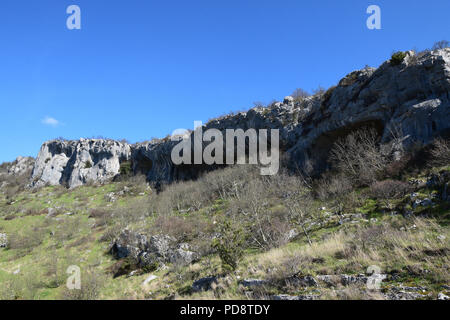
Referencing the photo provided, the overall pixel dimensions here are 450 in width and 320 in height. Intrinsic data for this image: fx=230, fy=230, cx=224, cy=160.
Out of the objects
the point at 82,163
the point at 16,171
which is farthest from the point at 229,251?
the point at 16,171

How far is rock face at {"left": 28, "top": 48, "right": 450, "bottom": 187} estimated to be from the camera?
68.8 feet

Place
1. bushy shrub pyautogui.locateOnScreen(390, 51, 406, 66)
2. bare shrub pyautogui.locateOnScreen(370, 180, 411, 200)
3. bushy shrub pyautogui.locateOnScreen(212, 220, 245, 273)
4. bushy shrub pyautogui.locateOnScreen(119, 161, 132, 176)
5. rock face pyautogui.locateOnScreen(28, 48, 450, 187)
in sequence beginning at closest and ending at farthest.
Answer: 1. bushy shrub pyautogui.locateOnScreen(212, 220, 245, 273)
2. bare shrub pyautogui.locateOnScreen(370, 180, 411, 200)
3. rock face pyautogui.locateOnScreen(28, 48, 450, 187)
4. bushy shrub pyautogui.locateOnScreen(390, 51, 406, 66)
5. bushy shrub pyautogui.locateOnScreen(119, 161, 132, 176)

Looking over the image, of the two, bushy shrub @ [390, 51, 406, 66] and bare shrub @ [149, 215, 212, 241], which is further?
bare shrub @ [149, 215, 212, 241]

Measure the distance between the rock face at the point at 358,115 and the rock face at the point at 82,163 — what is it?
43.9ft

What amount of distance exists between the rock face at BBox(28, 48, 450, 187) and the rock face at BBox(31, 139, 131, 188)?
13.4m

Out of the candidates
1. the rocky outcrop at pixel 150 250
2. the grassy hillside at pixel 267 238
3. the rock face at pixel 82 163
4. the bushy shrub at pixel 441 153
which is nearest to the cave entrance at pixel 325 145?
the grassy hillside at pixel 267 238

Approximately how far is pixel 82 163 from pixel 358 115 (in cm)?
7083

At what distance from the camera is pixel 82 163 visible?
6781cm

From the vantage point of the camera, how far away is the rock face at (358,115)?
21.0 metres

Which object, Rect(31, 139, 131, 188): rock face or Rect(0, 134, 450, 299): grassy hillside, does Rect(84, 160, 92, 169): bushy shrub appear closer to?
Rect(31, 139, 131, 188): rock face

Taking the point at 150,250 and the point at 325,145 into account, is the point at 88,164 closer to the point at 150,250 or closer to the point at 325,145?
the point at 150,250

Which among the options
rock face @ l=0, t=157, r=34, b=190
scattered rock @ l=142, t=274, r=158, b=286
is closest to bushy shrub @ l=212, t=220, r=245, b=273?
scattered rock @ l=142, t=274, r=158, b=286
